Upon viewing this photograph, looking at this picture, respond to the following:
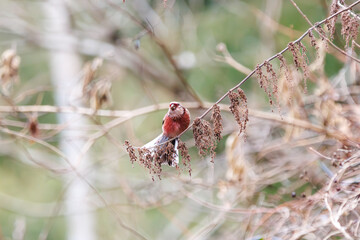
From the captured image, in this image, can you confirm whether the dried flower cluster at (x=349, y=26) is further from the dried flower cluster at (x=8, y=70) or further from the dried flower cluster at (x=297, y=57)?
the dried flower cluster at (x=8, y=70)

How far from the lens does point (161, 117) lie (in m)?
6.38

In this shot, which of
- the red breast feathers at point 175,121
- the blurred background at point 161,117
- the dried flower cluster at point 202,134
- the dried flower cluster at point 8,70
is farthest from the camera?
the dried flower cluster at point 8,70

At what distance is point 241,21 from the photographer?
22.5 ft

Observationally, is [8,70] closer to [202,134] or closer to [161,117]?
[202,134]

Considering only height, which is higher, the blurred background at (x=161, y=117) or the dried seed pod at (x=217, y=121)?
the blurred background at (x=161, y=117)

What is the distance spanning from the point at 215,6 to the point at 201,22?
0.40 m

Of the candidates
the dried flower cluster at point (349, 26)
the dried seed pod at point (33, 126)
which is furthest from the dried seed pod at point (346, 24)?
the dried seed pod at point (33, 126)

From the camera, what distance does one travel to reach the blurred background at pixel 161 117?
2.50 m

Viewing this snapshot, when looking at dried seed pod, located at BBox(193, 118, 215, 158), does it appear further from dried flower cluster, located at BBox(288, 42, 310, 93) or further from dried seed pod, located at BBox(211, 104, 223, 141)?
dried flower cluster, located at BBox(288, 42, 310, 93)

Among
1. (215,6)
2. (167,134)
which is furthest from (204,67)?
(167,134)

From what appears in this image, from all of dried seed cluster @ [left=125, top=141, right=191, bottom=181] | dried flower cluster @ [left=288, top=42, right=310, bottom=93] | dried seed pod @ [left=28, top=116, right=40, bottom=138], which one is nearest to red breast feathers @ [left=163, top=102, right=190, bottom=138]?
dried seed cluster @ [left=125, top=141, right=191, bottom=181]

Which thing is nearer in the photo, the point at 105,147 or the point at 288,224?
the point at 288,224

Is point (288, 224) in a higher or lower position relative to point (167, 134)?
lower

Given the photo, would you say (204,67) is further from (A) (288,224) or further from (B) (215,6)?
(A) (288,224)
